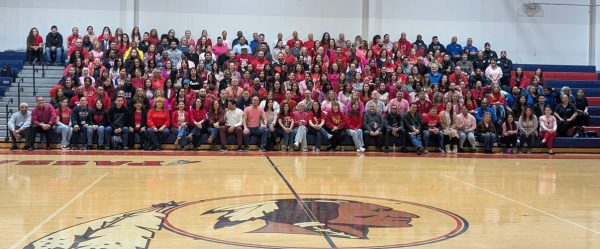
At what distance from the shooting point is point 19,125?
40.3 ft

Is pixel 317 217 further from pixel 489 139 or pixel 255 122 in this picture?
pixel 489 139

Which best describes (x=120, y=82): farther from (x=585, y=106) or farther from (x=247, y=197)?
(x=585, y=106)

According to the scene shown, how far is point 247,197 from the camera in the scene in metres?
5.62

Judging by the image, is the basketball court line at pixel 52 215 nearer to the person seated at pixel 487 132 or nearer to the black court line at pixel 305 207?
the black court line at pixel 305 207

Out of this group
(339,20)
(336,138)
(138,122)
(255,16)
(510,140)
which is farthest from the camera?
(339,20)

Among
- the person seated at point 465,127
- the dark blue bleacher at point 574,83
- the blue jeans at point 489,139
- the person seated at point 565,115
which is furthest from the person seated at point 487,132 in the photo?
the dark blue bleacher at point 574,83

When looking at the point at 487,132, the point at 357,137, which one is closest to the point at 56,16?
the point at 357,137

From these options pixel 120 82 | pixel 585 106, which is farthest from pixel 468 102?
pixel 120 82

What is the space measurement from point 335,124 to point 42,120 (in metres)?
6.13

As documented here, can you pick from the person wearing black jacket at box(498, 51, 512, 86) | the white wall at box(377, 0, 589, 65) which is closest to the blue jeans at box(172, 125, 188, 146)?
the person wearing black jacket at box(498, 51, 512, 86)

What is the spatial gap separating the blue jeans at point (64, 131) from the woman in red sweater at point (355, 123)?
582 cm

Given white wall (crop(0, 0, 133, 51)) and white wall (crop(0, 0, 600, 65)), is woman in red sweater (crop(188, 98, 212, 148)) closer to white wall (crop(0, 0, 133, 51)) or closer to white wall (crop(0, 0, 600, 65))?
white wall (crop(0, 0, 600, 65))

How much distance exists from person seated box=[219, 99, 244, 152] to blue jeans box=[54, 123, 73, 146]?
3074 mm

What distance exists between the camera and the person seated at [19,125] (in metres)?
12.1
